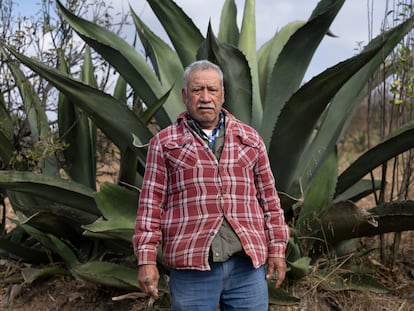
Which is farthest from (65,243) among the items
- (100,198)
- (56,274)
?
(100,198)

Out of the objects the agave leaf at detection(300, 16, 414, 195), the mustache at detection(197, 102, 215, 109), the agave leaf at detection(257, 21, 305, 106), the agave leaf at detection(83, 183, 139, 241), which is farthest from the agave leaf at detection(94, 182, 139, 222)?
the agave leaf at detection(257, 21, 305, 106)

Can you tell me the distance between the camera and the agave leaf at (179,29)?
10.7 ft

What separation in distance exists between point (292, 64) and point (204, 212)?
1.44 m

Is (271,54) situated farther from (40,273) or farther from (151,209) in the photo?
(151,209)

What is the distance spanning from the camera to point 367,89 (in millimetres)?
3434

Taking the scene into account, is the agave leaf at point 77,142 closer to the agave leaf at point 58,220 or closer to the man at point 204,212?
the agave leaf at point 58,220

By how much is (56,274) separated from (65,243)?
0.21 metres

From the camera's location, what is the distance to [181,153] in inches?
77.2

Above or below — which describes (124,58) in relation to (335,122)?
above

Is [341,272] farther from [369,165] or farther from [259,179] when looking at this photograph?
[259,179]

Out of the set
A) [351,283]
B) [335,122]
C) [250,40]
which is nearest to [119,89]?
[250,40]

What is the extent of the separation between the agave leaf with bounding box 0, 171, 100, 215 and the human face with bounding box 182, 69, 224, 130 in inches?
53.6

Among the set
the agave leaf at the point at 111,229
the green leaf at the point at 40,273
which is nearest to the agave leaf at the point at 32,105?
the green leaf at the point at 40,273

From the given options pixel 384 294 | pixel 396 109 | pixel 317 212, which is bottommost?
pixel 384 294
